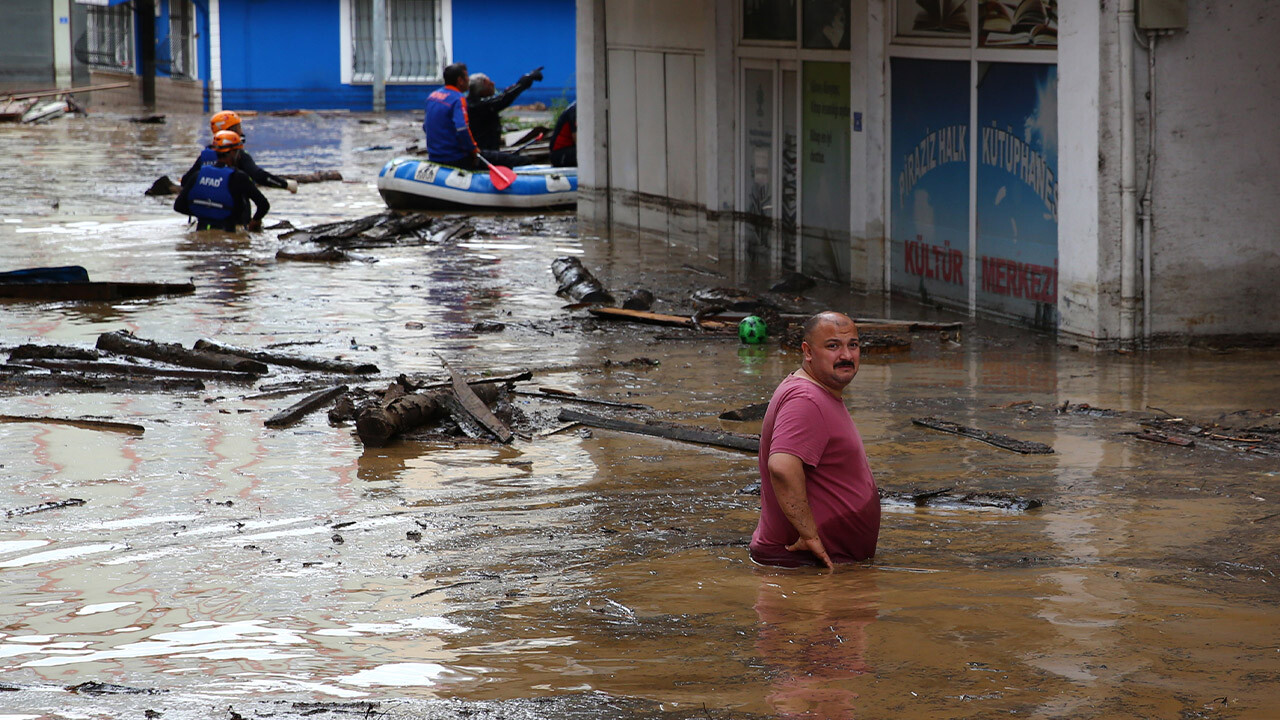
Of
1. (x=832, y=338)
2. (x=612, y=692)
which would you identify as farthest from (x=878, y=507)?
(x=612, y=692)

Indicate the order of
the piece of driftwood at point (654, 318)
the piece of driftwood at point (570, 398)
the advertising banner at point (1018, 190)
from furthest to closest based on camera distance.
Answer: the piece of driftwood at point (654, 318) < the advertising banner at point (1018, 190) < the piece of driftwood at point (570, 398)

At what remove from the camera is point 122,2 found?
154 feet

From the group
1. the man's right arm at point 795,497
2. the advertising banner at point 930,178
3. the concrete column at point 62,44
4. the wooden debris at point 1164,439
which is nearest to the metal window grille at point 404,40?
the concrete column at point 62,44

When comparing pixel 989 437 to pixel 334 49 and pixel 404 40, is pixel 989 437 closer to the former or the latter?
pixel 404 40

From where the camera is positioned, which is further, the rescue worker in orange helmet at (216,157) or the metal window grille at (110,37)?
the metal window grille at (110,37)

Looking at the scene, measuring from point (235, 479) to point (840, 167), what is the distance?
29.7ft

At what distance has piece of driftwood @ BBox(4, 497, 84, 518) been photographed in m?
7.49

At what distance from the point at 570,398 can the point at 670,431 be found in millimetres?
1286

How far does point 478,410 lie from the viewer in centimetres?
945

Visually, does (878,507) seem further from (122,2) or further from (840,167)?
(122,2)

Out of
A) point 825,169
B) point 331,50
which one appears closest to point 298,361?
point 825,169

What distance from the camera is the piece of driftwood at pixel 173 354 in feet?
36.2

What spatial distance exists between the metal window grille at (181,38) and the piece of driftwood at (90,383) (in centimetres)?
3557

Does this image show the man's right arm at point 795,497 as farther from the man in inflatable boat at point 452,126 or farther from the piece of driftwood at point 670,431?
the man in inflatable boat at point 452,126
